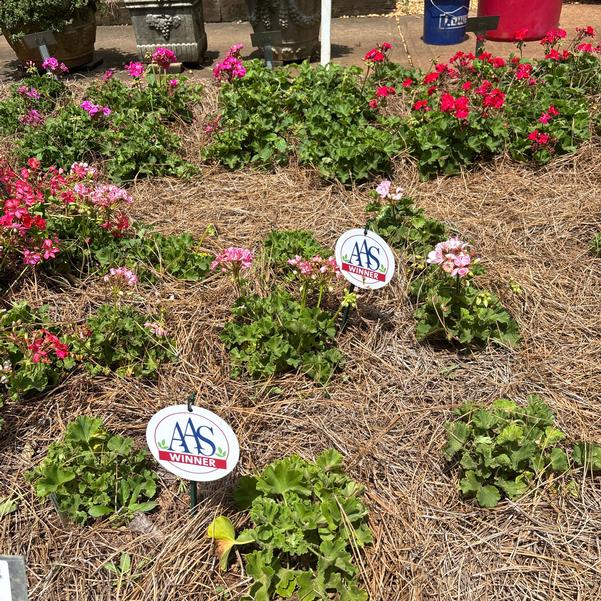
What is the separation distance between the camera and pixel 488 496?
1939 mm

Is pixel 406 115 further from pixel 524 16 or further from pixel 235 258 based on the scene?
pixel 524 16

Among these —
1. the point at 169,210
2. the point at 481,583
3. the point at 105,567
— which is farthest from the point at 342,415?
the point at 169,210

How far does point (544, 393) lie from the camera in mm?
2340

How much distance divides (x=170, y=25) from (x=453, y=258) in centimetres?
433

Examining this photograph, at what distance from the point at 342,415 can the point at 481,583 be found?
29.0 inches

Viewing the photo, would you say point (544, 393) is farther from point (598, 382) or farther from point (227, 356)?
point (227, 356)

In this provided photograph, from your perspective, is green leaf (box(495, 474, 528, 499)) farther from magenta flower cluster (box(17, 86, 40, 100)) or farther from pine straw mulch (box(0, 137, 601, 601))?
magenta flower cluster (box(17, 86, 40, 100))

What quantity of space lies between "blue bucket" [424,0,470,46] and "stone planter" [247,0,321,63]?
3.57 feet

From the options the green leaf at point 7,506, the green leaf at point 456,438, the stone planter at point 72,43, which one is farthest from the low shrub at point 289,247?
the stone planter at point 72,43

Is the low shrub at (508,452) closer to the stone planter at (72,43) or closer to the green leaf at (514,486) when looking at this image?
the green leaf at (514,486)

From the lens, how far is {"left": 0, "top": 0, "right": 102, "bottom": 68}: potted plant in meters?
5.27

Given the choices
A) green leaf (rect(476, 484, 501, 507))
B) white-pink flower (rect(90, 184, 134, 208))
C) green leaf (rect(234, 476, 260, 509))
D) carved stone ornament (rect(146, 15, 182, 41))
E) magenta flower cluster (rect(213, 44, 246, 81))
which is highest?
carved stone ornament (rect(146, 15, 182, 41))

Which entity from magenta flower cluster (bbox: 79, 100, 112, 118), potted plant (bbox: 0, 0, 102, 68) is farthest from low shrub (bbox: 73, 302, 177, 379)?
potted plant (bbox: 0, 0, 102, 68)

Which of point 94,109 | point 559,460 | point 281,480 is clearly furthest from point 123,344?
point 94,109
